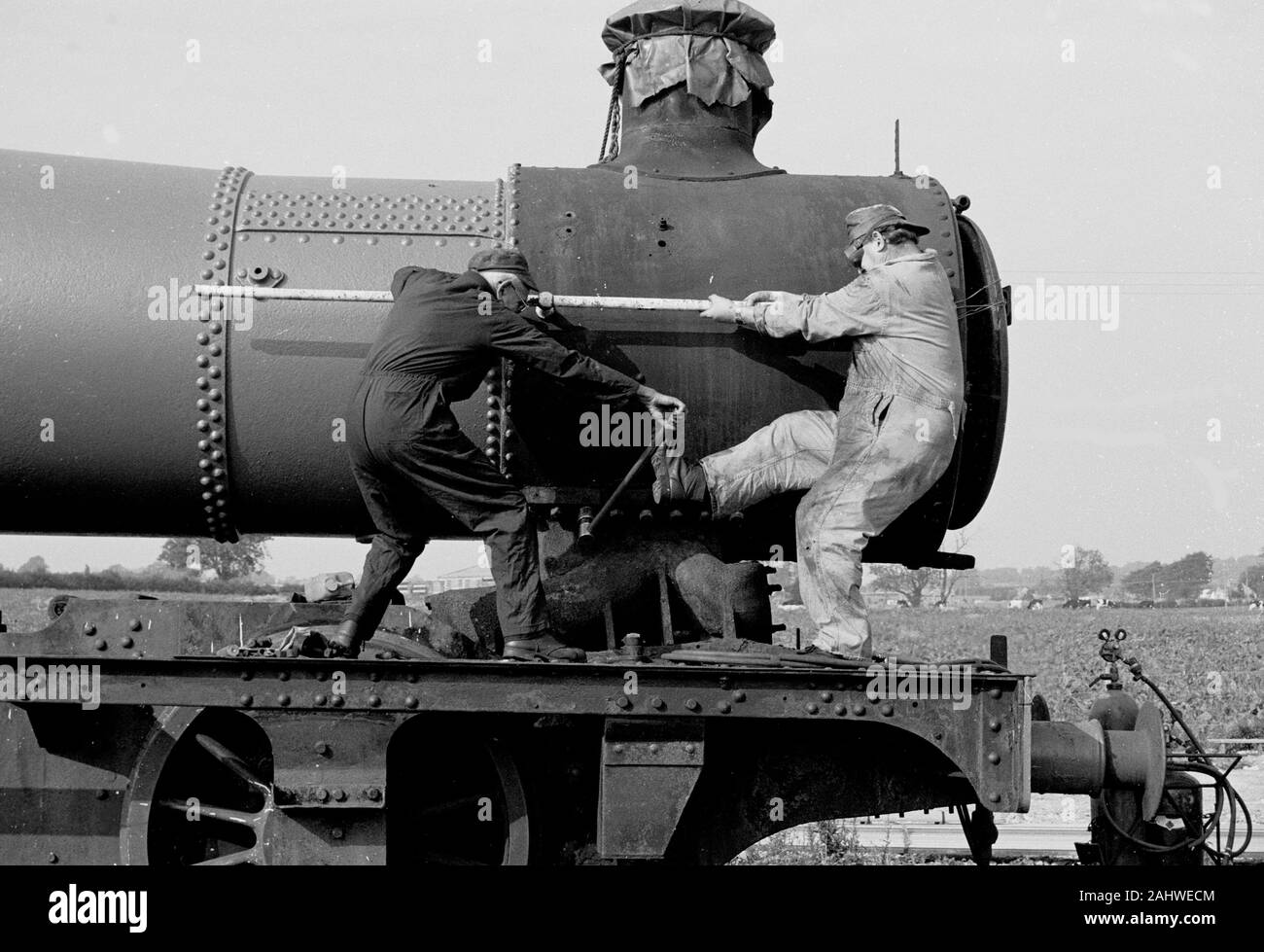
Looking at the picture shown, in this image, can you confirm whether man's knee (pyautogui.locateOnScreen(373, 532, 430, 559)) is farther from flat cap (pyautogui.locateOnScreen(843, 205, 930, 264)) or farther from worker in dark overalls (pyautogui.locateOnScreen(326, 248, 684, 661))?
flat cap (pyautogui.locateOnScreen(843, 205, 930, 264))

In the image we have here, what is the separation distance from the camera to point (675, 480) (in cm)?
608

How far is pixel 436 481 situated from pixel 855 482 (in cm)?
171

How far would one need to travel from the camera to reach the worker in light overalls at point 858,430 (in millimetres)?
5910

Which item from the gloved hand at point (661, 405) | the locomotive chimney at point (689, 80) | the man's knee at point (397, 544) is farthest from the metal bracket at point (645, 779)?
the locomotive chimney at point (689, 80)

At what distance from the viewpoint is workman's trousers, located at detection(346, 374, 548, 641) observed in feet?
18.7

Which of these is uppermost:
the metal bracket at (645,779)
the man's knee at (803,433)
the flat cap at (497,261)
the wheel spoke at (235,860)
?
the flat cap at (497,261)

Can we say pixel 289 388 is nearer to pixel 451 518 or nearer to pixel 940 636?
pixel 451 518

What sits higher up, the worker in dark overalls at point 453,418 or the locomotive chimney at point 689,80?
the locomotive chimney at point 689,80

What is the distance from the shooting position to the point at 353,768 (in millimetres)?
5488

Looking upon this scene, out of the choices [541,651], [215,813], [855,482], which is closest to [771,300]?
[855,482]

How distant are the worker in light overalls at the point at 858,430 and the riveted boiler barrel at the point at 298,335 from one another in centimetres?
→ 19

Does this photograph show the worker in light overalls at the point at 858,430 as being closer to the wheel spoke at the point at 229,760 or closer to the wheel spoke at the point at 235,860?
the wheel spoke at the point at 229,760

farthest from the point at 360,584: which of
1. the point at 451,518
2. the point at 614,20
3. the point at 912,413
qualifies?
the point at 614,20

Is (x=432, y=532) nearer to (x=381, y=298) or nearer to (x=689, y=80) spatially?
(x=381, y=298)
